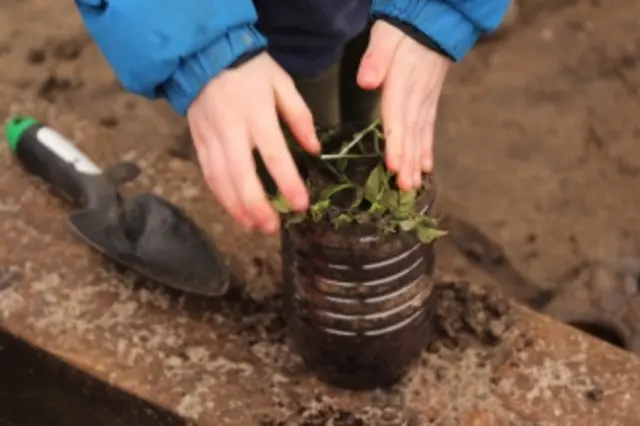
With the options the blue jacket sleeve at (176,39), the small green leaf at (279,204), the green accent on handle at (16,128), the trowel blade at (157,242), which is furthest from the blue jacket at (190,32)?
the green accent on handle at (16,128)

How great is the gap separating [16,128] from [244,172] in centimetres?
56

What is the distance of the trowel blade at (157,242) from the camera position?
1.10m

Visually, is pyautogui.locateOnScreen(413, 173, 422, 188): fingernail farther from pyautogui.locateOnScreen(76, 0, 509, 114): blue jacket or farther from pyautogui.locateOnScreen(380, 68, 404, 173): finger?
pyautogui.locateOnScreen(76, 0, 509, 114): blue jacket

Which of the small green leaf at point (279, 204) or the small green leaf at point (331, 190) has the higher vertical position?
the small green leaf at point (279, 204)

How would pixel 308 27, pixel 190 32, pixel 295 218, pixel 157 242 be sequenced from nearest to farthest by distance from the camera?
pixel 190 32 < pixel 295 218 < pixel 308 27 < pixel 157 242

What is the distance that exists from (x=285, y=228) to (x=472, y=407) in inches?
9.8

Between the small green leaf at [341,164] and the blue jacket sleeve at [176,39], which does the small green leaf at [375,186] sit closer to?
the small green leaf at [341,164]

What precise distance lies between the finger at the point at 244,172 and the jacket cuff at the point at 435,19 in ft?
0.72

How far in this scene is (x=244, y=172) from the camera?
2.68 ft

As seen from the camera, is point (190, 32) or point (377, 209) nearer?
point (190, 32)

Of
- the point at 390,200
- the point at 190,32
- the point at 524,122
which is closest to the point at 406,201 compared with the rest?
the point at 390,200

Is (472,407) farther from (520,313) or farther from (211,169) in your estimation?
(211,169)

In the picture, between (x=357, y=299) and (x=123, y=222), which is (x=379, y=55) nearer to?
(x=357, y=299)

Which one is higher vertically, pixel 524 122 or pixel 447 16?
pixel 447 16
